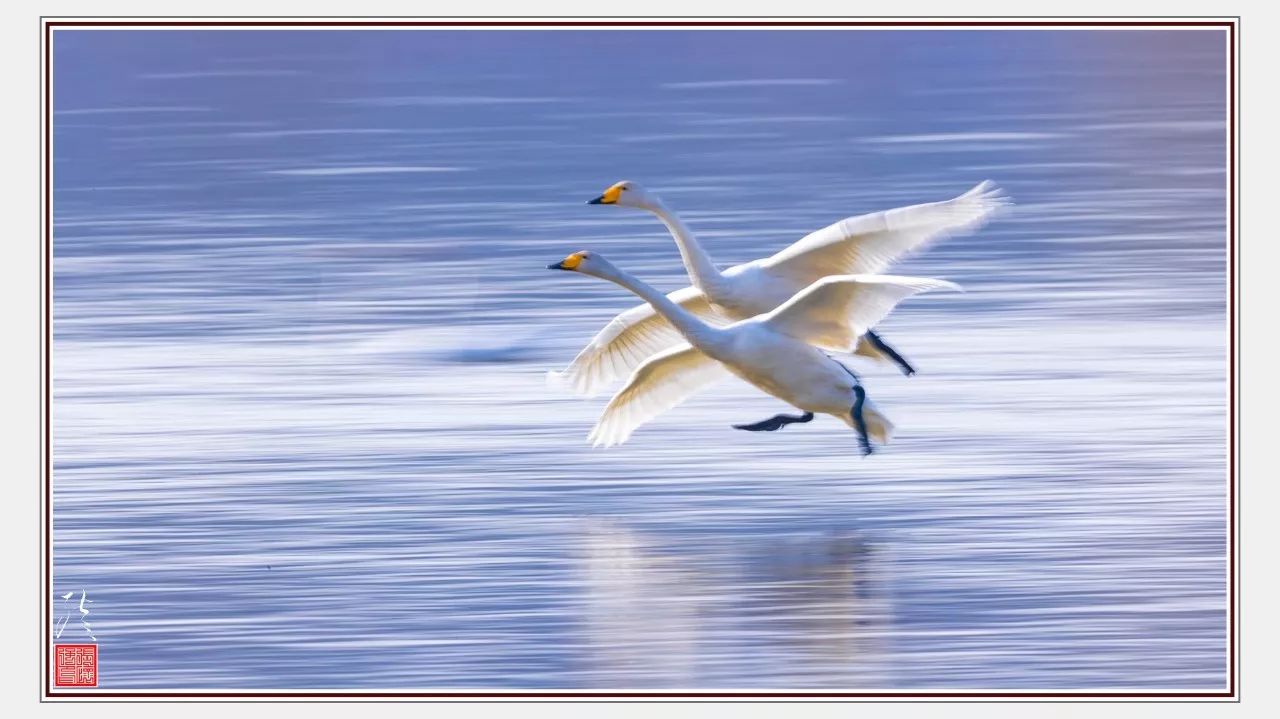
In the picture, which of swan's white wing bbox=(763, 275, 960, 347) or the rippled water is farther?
swan's white wing bbox=(763, 275, 960, 347)

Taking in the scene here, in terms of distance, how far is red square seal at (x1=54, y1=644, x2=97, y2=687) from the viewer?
9812 mm

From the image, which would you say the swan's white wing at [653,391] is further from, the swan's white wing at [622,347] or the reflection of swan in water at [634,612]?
the reflection of swan in water at [634,612]

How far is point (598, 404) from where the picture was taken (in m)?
13.8

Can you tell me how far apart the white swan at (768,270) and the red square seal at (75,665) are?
339cm

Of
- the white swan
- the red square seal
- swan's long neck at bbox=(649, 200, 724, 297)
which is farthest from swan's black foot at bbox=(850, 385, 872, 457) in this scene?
the red square seal

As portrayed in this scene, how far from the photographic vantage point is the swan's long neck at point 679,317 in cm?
1137

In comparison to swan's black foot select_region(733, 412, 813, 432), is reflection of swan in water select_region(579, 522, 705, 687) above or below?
below

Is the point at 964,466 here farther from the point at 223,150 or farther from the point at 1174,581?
the point at 223,150

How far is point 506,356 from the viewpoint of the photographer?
14.7m

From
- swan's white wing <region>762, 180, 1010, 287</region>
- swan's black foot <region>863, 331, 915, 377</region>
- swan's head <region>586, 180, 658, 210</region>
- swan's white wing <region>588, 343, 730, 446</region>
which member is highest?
swan's head <region>586, 180, 658, 210</region>

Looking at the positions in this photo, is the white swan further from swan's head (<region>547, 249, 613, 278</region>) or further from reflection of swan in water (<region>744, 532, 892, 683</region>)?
reflection of swan in water (<region>744, 532, 892, 683</region>)

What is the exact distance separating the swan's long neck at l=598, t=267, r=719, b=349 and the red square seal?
3.04 metres

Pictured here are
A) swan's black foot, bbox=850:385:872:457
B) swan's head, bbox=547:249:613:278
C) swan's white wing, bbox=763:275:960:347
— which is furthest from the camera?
swan's head, bbox=547:249:613:278

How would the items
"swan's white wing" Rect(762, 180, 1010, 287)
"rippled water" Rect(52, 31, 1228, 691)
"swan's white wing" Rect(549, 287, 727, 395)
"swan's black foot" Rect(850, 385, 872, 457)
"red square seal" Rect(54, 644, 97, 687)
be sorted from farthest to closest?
"swan's white wing" Rect(549, 287, 727, 395), "swan's white wing" Rect(762, 180, 1010, 287), "swan's black foot" Rect(850, 385, 872, 457), "rippled water" Rect(52, 31, 1228, 691), "red square seal" Rect(54, 644, 97, 687)
